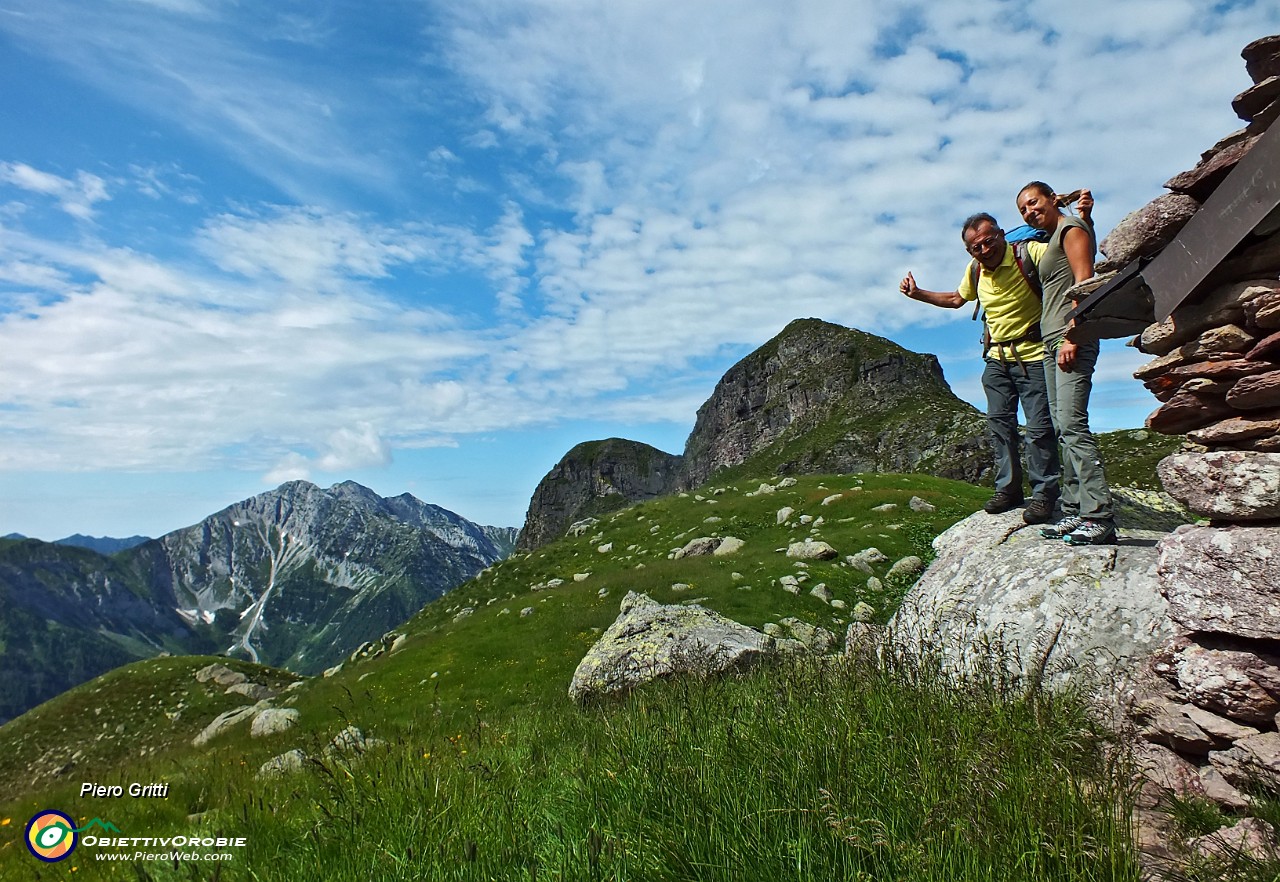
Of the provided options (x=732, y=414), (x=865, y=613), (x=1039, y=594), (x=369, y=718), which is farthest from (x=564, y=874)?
(x=732, y=414)

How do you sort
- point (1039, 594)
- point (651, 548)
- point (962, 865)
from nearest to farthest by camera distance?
1. point (962, 865)
2. point (1039, 594)
3. point (651, 548)

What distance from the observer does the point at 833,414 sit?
13838 cm

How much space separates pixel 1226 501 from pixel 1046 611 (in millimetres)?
2497

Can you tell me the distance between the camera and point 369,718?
16.7 metres

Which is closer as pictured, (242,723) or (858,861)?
(858,861)

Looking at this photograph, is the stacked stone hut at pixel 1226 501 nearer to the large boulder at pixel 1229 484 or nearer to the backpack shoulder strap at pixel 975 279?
the large boulder at pixel 1229 484

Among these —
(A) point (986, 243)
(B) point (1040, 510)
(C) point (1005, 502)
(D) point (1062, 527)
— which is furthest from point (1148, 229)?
(C) point (1005, 502)

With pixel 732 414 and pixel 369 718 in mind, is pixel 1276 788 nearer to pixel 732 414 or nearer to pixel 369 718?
pixel 369 718

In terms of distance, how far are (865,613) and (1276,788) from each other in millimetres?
12234

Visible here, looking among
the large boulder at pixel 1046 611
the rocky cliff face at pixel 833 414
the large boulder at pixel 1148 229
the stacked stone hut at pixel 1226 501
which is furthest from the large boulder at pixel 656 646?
the rocky cliff face at pixel 833 414

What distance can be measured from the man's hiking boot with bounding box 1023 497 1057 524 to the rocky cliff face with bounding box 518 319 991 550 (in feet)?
272

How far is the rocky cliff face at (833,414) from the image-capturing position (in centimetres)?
10088

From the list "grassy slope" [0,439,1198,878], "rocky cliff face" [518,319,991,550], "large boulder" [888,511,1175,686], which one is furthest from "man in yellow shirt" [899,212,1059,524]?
"rocky cliff face" [518,319,991,550]

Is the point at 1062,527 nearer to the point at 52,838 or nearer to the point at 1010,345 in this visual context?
the point at 1010,345
